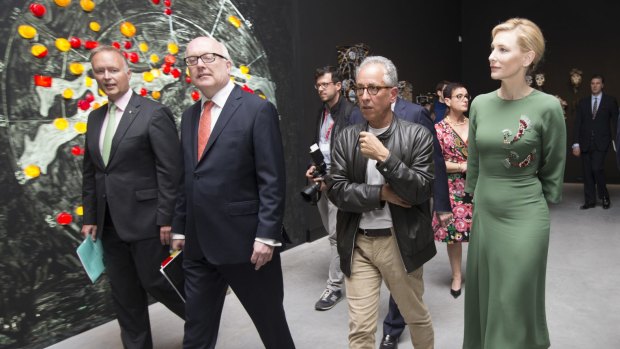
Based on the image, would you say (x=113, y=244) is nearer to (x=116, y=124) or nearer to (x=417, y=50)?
(x=116, y=124)

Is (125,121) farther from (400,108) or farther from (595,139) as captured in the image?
(595,139)

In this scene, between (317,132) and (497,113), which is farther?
(317,132)

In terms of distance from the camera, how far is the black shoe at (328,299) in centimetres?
389

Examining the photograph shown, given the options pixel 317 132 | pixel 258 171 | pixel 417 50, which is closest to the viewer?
pixel 258 171

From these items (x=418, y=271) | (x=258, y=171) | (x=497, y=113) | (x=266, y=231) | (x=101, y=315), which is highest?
(x=497, y=113)

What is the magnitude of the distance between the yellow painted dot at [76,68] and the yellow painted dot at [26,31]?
0.95ft

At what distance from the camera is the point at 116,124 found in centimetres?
285

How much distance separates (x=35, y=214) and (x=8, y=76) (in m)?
0.86

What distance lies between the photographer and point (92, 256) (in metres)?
2.93

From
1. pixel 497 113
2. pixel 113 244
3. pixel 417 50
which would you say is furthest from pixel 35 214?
pixel 417 50

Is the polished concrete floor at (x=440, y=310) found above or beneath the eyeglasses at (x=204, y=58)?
beneath

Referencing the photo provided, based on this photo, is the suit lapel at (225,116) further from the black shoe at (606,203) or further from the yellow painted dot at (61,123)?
the black shoe at (606,203)

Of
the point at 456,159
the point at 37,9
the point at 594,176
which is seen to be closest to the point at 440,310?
the point at 456,159

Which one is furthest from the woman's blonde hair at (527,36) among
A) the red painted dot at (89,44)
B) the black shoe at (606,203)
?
the black shoe at (606,203)
